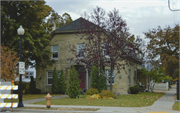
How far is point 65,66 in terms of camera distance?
26.4 meters

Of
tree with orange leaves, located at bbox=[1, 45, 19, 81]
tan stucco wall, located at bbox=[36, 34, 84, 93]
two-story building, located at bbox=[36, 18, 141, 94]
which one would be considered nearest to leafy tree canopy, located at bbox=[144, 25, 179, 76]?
two-story building, located at bbox=[36, 18, 141, 94]

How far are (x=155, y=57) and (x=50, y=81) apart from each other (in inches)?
489

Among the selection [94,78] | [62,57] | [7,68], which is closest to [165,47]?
[94,78]

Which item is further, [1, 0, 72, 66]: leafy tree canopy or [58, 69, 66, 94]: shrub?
[58, 69, 66, 94]: shrub

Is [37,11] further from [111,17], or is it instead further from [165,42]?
[165,42]

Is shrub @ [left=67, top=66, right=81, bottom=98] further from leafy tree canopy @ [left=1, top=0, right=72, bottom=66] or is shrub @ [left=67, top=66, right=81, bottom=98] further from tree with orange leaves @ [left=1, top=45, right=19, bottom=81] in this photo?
leafy tree canopy @ [left=1, top=0, right=72, bottom=66]

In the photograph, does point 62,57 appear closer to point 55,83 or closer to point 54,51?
point 54,51

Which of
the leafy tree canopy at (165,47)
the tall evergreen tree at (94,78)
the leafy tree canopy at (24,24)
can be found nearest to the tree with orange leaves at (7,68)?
the leafy tree canopy at (24,24)

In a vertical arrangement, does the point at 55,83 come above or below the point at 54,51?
below

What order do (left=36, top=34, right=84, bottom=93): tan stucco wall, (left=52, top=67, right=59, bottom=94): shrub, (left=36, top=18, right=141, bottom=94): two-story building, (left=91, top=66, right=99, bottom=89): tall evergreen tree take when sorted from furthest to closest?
(left=36, top=34, right=84, bottom=93): tan stucco wall, (left=36, top=18, right=141, bottom=94): two-story building, (left=52, top=67, right=59, bottom=94): shrub, (left=91, top=66, right=99, bottom=89): tall evergreen tree

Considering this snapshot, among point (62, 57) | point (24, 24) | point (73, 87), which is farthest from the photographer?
point (62, 57)

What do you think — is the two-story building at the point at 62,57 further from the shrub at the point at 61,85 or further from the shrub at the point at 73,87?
the shrub at the point at 73,87

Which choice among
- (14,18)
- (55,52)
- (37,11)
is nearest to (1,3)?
(14,18)

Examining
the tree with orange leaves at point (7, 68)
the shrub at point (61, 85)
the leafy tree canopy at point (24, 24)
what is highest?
the leafy tree canopy at point (24, 24)
